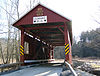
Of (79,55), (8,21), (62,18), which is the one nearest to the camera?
(62,18)

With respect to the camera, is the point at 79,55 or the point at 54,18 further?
the point at 79,55

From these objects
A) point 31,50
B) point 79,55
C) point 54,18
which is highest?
point 54,18

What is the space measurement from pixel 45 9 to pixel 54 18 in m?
1.00

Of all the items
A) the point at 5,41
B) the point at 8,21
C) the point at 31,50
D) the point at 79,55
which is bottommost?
the point at 79,55

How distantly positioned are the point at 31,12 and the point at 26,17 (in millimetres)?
550

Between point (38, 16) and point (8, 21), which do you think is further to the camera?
point (8, 21)

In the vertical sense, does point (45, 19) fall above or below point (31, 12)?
below

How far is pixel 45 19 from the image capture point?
29.3 ft

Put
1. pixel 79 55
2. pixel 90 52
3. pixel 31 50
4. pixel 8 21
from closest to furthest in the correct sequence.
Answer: pixel 31 50 → pixel 8 21 → pixel 90 52 → pixel 79 55

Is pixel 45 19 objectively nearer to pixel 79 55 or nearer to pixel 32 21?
pixel 32 21

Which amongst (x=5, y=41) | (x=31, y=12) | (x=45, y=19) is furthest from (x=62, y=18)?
(x=5, y=41)

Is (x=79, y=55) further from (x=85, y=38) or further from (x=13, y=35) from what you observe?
(x=13, y=35)

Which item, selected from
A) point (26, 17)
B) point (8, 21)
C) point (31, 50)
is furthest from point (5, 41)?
point (26, 17)

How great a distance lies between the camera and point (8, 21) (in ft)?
57.0
